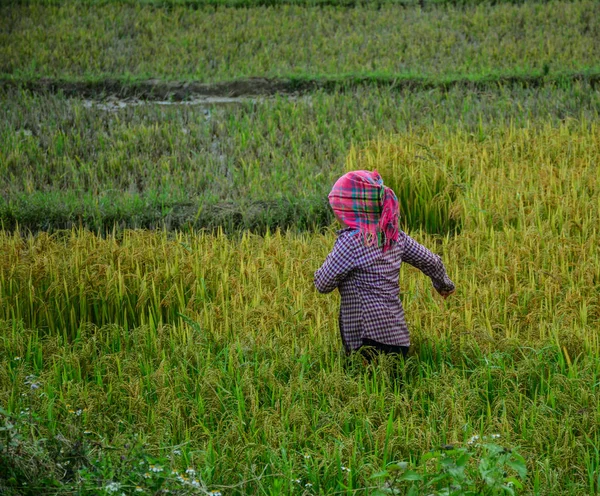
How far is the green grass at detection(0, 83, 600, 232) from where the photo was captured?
203 inches

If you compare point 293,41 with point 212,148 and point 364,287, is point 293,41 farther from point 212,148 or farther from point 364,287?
point 364,287

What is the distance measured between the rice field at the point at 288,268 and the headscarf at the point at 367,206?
469mm

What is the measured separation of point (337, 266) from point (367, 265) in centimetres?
11

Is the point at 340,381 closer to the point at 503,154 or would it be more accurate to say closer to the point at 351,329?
the point at 351,329

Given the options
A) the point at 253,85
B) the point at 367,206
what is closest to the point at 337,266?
the point at 367,206

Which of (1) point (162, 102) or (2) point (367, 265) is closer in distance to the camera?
(2) point (367, 265)

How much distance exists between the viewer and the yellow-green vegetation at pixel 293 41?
26.0 ft

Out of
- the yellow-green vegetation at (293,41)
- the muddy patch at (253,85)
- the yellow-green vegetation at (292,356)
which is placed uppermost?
the yellow-green vegetation at (293,41)

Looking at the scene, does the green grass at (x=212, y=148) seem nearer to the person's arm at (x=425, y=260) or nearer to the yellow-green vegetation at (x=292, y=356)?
the yellow-green vegetation at (x=292, y=356)

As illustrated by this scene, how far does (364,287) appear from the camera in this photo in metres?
2.94

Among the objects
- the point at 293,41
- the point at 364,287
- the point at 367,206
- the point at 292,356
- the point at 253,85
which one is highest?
the point at 293,41

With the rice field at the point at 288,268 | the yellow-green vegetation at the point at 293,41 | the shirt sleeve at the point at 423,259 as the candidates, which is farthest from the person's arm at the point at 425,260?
the yellow-green vegetation at the point at 293,41

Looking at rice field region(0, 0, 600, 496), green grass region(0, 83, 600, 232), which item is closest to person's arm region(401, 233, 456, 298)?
rice field region(0, 0, 600, 496)

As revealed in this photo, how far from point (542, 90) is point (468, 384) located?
4799mm
